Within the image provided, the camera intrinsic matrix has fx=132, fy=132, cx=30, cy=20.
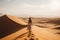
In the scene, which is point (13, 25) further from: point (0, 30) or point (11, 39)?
point (11, 39)

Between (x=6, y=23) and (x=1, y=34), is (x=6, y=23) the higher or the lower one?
the higher one

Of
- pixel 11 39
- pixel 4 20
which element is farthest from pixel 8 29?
pixel 11 39

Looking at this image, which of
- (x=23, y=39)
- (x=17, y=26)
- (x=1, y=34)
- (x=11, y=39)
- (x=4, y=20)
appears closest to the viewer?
(x=23, y=39)

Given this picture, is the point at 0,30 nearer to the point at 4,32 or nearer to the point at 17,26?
the point at 4,32

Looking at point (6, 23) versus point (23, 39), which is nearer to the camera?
point (23, 39)

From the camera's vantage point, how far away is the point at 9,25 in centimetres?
1545

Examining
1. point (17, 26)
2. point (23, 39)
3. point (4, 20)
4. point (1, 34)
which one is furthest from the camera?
point (4, 20)

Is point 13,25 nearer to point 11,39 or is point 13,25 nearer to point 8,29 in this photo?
point 8,29

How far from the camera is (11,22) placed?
52.0 feet

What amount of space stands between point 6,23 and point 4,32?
1.70m

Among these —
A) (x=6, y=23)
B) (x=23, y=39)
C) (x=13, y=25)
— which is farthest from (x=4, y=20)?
(x=23, y=39)

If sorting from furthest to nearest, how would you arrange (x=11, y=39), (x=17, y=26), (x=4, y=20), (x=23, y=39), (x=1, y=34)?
(x=4, y=20) → (x=17, y=26) → (x=1, y=34) → (x=11, y=39) → (x=23, y=39)

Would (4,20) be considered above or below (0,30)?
above

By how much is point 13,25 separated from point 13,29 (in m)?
0.71
